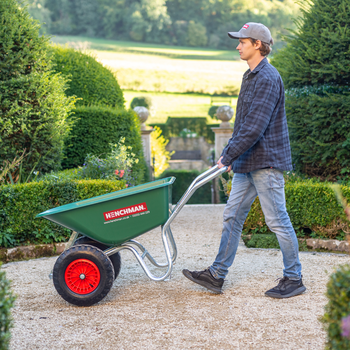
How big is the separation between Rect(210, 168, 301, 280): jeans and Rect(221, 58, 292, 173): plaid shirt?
91 mm

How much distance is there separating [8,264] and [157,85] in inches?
1148

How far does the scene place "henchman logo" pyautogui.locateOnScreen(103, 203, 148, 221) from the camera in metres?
2.71

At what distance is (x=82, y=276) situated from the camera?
8.85 feet

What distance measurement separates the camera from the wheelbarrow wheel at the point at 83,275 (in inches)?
106

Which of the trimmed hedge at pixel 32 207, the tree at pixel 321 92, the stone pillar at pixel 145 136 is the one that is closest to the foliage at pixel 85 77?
the stone pillar at pixel 145 136

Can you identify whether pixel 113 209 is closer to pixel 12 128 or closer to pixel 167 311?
pixel 167 311

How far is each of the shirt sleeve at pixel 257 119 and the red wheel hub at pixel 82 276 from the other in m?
1.22

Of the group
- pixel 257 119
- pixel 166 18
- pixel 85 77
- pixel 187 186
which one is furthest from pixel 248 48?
pixel 166 18

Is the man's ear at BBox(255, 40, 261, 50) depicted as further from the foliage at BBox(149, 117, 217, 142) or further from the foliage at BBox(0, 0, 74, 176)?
the foliage at BBox(149, 117, 217, 142)

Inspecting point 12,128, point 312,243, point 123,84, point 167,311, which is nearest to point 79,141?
point 12,128

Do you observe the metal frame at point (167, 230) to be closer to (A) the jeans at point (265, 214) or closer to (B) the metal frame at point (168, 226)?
(B) the metal frame at point (168, 226)

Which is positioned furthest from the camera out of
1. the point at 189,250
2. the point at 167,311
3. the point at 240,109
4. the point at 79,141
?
the point at 79,141

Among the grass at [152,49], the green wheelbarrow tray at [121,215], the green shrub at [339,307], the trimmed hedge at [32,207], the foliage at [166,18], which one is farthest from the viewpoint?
the foliage at [166,18]

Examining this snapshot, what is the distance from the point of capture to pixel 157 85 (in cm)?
3195
